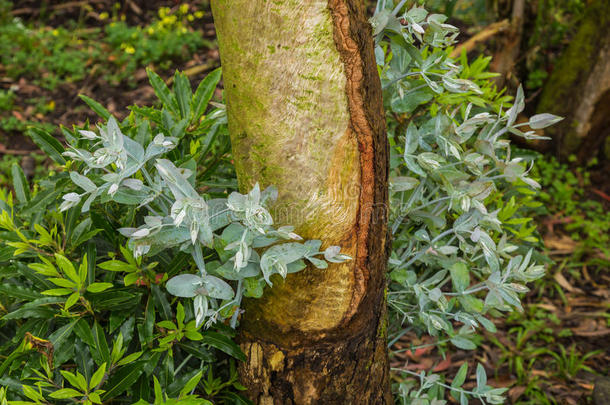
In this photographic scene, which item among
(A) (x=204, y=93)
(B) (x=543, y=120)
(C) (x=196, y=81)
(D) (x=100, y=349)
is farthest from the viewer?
(C) (x=196, y=81)

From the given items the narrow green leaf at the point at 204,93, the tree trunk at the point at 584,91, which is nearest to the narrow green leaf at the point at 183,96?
the narrow green leaf at the point at 204,93

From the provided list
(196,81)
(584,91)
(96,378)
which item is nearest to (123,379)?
(96,378)

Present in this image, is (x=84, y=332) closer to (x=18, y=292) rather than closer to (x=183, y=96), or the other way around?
(x=18, y=292)

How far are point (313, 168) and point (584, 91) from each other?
3.13 m

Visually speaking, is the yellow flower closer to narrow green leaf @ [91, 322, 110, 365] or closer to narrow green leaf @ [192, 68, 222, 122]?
narrow green leaf @ [192, 68, 222, 122]

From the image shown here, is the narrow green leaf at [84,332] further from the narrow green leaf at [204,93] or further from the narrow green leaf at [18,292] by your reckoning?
the narrow green leaf at [204,93]

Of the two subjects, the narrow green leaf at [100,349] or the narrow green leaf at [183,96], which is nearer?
the narrow green leaf at [100,349]

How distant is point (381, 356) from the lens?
164 cm

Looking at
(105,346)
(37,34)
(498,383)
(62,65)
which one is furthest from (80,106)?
(498,383)

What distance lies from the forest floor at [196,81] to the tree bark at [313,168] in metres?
0.53

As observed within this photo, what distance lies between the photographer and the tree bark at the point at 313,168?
4.02 ft

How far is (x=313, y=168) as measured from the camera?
51.1 inches

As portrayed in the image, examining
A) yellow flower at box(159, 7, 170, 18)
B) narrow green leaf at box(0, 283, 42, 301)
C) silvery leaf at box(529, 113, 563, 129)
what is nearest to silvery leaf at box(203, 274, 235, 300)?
narrow green leaf at box(0, 283, 42, 301)

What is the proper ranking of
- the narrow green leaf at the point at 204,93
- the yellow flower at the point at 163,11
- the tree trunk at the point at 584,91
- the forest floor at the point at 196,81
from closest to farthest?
the narrow green leaf at the point at 204,93 < the forest floor at the point at 196,81 < the tree trunk at the point at 584,91 < the yellow flower at the point at 163,11
